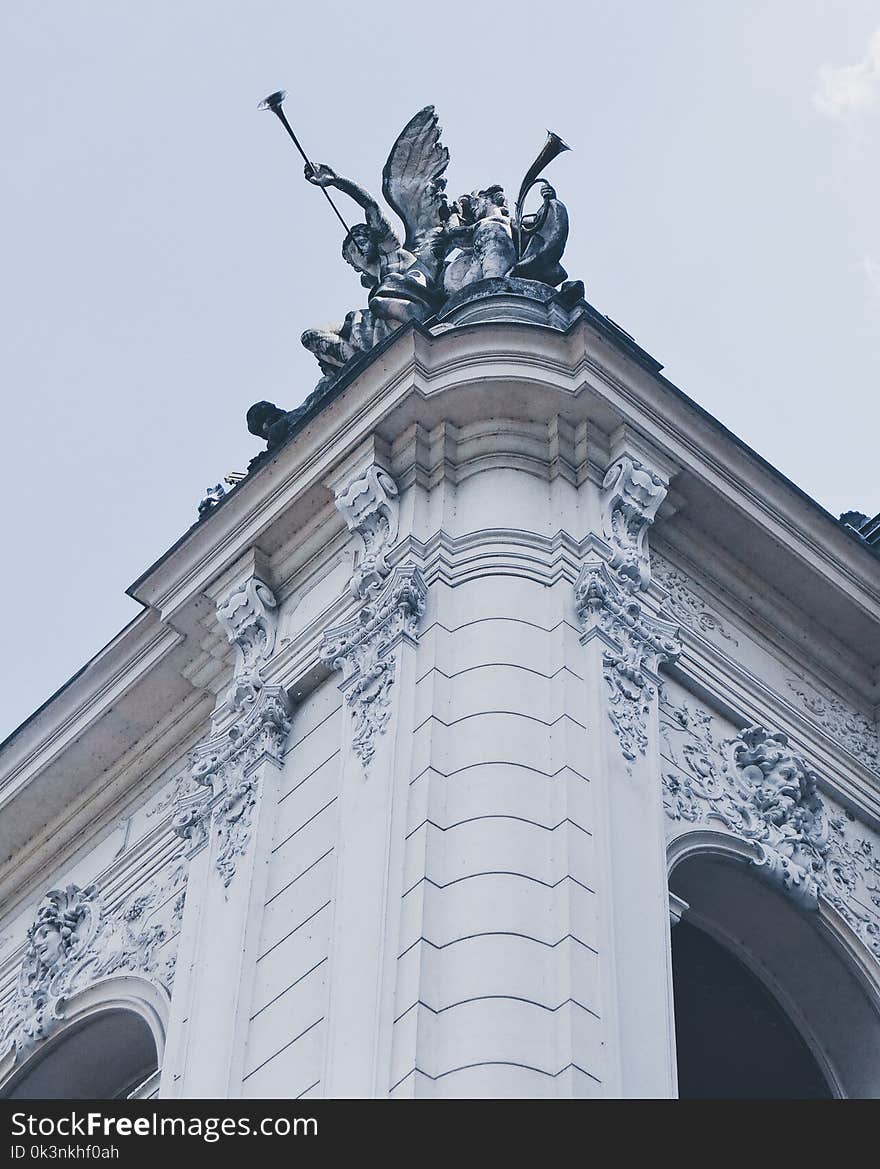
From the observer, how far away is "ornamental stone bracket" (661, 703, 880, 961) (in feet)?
54.4

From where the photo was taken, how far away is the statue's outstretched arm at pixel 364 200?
21281 mm

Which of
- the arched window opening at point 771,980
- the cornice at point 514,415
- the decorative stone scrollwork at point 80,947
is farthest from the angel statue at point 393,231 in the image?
the arched window opening at point 771,980

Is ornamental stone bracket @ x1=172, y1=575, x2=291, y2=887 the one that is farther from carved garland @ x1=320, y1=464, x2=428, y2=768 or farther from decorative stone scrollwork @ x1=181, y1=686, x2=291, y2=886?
carved garland @ x1=320, y1=464, x2=428, y2=768

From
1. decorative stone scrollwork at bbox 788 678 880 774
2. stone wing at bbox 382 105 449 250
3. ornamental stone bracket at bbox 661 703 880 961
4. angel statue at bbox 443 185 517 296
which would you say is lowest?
ornamental stone bracket at bbox 661 703 880 961

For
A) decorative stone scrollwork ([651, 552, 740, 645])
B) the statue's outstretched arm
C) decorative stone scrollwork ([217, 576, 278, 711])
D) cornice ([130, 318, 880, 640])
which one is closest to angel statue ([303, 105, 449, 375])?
the statue's outstretched arm

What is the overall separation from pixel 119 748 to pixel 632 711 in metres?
5.57

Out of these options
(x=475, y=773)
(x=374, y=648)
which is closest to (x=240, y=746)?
(x=374, y=648)

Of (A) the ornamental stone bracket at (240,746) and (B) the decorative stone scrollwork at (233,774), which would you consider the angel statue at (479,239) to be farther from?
(B) the decorative stone scrollwork at (233,774)

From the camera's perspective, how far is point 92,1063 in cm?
1845

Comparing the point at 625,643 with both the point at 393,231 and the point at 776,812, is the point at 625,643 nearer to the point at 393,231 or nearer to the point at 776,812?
the point at 776,812

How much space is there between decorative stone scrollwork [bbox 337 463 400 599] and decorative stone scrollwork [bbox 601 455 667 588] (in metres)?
1.60

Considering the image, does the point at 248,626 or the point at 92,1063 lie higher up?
the point at 248,626

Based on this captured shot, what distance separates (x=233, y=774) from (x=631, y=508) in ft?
11.7

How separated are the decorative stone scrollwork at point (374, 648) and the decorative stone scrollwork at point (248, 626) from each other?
105 centimetres
